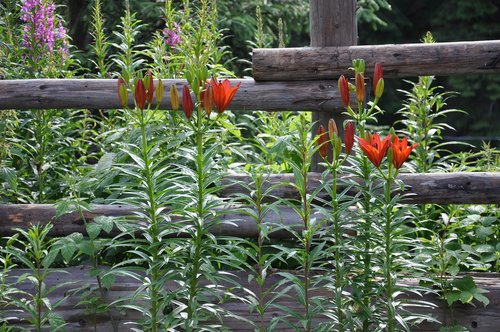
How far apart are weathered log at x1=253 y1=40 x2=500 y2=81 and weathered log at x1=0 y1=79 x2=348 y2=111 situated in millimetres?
57

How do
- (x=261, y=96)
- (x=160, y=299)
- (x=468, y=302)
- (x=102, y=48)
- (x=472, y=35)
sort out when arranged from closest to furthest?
1. (x=160, y=299)
2. (x=468, y=302)
3. (x=261, y=96)
4. (x=102, y=48)
5. (x=472, y=35)

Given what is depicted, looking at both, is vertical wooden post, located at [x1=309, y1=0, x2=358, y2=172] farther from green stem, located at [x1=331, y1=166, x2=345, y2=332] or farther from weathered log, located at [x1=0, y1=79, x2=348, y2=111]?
green stem, located at [x1=331, y1=166, x2=345, y2=332]

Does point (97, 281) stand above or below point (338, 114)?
below

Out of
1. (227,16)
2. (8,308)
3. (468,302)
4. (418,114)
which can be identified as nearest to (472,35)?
(227,16)

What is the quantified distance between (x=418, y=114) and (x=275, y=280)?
3.76 feet

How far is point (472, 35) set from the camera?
10.6m

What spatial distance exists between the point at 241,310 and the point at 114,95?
1.17 m

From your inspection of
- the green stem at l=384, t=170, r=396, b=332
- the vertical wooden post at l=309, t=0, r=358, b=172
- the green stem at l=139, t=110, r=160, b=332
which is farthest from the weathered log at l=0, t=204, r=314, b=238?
the green stem at l=384, t=170, r=396, b=332

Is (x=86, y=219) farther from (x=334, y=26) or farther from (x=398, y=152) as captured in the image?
(x=398, y=152)

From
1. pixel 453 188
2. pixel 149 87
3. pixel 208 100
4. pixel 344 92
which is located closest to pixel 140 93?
pixel 149 87

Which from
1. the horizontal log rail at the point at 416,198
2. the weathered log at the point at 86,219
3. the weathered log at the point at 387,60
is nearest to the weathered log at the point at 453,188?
the horizontal log rail at the point at 416,198

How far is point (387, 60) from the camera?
4.10 metres

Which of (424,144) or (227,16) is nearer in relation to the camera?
(424,144)

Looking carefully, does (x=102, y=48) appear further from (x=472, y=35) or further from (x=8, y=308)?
(x=472, y=35)
